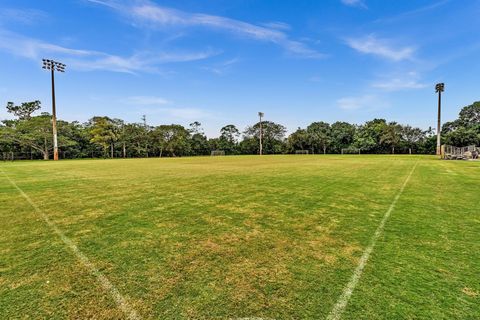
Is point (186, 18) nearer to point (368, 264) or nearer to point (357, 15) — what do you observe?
point (357, 15)

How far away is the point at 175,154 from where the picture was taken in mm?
65688

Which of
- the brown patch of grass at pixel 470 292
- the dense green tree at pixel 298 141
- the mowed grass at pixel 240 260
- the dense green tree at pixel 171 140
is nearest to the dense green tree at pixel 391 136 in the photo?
the dense green tree at pixel 298 141

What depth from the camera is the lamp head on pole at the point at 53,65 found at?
37025 millimetres

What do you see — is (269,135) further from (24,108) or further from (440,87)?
(24,108)

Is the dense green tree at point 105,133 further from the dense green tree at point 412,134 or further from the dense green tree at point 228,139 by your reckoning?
the dense green tree at point 412,134

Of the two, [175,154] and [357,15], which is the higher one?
[357,15]

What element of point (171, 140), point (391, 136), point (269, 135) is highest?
point (269, 135)

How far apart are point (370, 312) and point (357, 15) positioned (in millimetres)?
30815

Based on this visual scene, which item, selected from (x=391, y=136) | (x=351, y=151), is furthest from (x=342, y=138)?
(x=391, y=136)

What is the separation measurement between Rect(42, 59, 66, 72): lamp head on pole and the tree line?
12.3 meters

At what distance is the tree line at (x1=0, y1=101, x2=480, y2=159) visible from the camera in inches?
1852

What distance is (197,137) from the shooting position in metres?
72.6

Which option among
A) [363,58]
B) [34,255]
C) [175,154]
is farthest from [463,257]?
[175,154]

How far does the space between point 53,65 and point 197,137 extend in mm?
39411
